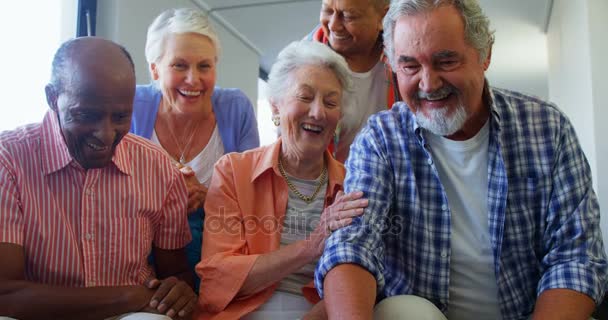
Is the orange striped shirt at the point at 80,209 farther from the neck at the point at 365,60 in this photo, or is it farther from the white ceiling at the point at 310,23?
the white ceiling at the point at 310,23

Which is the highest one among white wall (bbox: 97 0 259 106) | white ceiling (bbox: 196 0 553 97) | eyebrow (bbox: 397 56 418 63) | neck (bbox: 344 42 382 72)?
white ceiling (bbox: 196 0 553 97)

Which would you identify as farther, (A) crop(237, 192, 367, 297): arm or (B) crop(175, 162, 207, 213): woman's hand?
(B) crop(175, 162, 207, 213): woman's hand

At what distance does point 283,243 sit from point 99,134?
1.89 ft

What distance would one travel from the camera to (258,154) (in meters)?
1.75

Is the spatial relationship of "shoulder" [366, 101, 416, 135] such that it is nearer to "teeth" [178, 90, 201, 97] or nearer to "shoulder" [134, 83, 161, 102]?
"teeth" [178, 90, 201, 97]

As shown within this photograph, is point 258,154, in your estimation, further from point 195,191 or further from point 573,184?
point 573,184

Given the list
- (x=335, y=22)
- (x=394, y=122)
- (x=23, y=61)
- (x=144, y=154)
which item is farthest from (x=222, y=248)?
(x=23, y=61)

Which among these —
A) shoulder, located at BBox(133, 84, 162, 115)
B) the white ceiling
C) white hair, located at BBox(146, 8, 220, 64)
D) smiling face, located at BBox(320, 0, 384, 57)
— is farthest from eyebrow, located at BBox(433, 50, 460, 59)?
the white ceiling

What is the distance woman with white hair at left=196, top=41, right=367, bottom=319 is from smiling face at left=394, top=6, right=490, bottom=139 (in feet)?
0.85

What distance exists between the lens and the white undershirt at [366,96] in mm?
2107

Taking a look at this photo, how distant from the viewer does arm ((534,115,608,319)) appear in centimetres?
124

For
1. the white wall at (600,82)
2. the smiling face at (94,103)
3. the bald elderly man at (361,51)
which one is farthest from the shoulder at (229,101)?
the white wall at (600,82)

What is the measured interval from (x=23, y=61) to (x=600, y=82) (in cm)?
308

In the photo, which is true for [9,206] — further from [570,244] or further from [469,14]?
[570,244]
